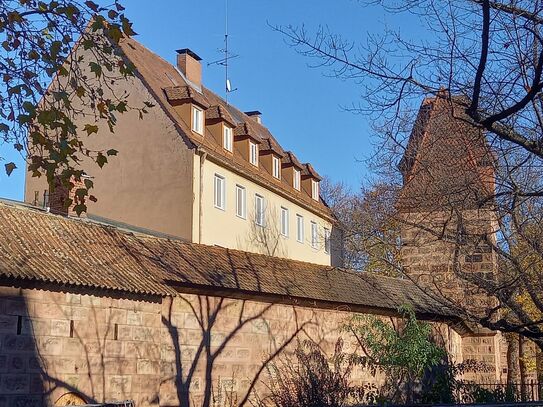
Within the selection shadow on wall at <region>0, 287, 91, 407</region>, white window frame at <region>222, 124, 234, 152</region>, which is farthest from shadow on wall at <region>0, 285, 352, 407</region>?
white window frame at <region>222, 124, 234, 152</region>

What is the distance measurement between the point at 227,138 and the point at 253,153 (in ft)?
8.76

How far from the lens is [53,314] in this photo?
12328 mm

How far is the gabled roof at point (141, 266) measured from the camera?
1255 cm

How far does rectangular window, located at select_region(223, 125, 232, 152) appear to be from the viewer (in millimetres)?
31016

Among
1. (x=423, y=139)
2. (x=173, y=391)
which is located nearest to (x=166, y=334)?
(x=173, y=391)

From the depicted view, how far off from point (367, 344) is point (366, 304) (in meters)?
2.50

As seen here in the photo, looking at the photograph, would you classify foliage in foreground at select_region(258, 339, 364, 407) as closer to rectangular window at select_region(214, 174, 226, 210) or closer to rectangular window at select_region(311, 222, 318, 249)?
rectangular window at select_region(214, 174, 226, 210)

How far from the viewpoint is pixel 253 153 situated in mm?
33781

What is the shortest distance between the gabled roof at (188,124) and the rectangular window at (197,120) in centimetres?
38

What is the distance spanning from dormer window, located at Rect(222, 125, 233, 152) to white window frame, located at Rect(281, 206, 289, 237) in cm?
520

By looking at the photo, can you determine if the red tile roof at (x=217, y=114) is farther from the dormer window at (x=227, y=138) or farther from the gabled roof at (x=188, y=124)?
the gabled roof at (x=188, y=124)

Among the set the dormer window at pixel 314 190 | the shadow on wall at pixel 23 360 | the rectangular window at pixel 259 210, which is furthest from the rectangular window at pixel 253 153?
the shadow on wall at pixel 23 360

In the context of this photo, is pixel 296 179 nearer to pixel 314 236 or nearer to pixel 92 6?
pixel 314 236

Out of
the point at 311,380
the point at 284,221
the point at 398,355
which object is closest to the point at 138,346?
the point at 311,380
